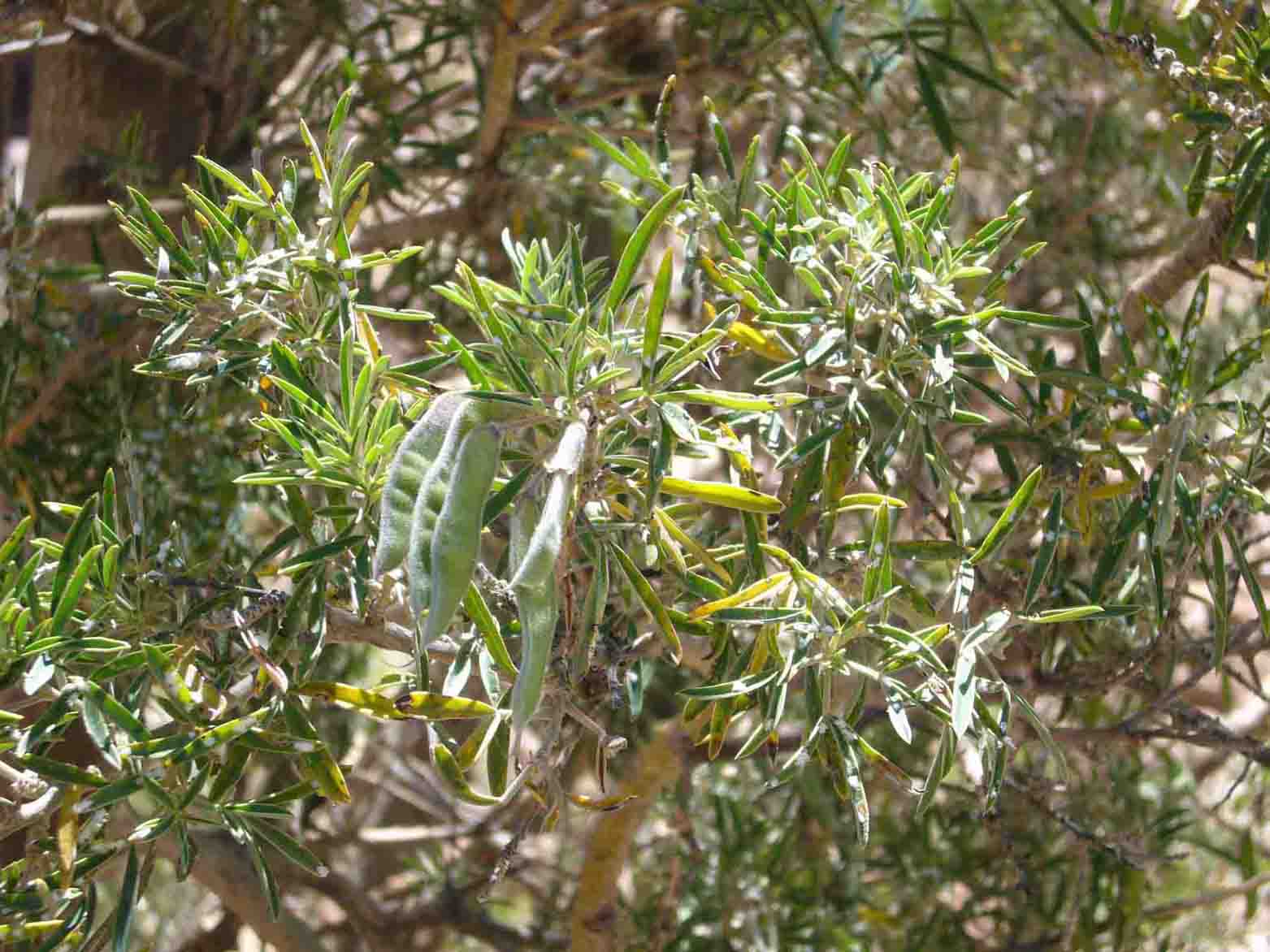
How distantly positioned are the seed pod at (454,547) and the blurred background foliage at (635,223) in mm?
461

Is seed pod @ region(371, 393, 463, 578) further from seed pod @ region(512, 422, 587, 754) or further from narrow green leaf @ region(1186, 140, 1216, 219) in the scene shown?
narrow green leaf @ region(1186, 140, 1216, 219)

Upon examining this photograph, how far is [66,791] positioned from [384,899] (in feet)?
3.57

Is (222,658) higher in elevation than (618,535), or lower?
lower

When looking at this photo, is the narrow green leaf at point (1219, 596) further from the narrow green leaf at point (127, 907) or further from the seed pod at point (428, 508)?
the narrow green leaf at point (127, 907)

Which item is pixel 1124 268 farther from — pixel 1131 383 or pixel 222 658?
pixel 222 658

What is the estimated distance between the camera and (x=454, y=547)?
0.41m

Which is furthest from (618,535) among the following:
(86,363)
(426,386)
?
(86,363)

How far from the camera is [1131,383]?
75 centimetres

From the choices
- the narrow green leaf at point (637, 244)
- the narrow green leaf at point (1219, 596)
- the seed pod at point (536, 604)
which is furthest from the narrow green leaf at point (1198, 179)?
the seed pod at point (536, 604)

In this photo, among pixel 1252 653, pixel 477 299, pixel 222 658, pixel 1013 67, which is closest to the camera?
pixel 477 299

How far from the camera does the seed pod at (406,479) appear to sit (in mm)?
455

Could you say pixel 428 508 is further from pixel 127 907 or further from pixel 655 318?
pixel 127 907

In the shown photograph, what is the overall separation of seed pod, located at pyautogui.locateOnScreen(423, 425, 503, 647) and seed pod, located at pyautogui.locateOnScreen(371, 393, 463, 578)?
0.10ft

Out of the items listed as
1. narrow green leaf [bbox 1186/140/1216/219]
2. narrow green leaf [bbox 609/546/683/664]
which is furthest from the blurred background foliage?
narrow green leaf [bbox 609/546/683/664]
